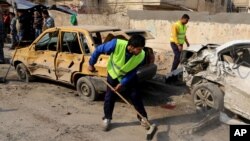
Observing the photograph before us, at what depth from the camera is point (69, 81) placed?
7.54 meters

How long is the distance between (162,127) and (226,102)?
120 centimetres

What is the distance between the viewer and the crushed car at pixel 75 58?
7.01 meters

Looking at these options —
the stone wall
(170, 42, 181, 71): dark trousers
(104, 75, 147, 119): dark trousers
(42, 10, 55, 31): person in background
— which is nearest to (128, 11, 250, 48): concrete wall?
the stone wall

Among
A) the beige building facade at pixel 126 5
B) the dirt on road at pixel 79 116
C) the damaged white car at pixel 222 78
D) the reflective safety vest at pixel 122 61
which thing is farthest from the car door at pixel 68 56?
the beige building facade at pixel 126 5

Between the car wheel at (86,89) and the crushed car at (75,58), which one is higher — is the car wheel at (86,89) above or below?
below

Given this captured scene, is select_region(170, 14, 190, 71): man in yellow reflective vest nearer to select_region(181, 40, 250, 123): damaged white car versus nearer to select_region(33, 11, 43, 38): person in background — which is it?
select_region(181, 40, 250, 123): damaged white car

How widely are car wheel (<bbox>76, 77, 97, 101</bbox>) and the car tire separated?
6.20 ft

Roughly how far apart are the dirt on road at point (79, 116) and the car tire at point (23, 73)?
0.32 metres

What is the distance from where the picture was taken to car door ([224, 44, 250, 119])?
5.63m

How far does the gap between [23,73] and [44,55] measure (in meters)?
1.05

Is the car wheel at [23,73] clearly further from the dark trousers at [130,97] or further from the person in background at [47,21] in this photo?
the person in background at [47,21]

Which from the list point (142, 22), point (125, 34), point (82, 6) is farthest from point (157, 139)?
point (82, 6)

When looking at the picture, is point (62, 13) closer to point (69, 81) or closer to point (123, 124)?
point (69, 81)

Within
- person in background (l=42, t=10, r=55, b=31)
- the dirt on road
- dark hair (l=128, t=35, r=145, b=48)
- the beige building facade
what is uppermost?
the beige building facade
